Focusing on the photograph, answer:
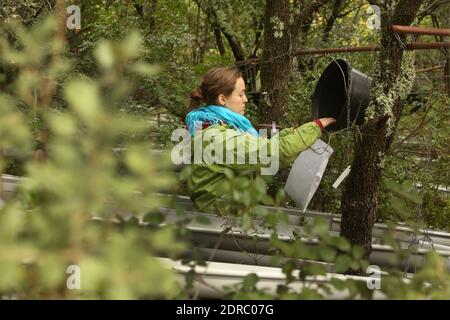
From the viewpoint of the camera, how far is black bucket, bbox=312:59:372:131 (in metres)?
3.22

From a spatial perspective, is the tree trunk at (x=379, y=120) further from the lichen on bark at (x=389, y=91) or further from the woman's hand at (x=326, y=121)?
the woman's hand at (x=326, y=121)

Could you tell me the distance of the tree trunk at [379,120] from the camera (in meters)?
3.19

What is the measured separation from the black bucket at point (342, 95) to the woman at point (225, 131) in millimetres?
131

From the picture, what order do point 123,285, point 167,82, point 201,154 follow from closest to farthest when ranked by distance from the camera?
point 123,285
point 201,154
point 167,82

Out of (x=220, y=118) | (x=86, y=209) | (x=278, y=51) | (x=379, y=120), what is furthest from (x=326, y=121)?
(x=86, y=209)

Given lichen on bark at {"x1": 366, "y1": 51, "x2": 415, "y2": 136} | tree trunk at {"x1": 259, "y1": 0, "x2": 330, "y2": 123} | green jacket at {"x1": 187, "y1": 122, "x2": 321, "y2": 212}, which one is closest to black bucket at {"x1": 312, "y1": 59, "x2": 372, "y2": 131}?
lichen on bark at {"x1": 366, "y1": 51, "x2": 415, "y2": 136}

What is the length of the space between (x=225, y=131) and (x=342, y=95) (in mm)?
961

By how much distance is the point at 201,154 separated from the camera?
315 cm

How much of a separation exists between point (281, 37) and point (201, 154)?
6.21ft

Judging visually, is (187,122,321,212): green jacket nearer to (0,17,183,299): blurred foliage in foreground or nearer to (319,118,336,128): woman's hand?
(319,118,336,128): woman's hand

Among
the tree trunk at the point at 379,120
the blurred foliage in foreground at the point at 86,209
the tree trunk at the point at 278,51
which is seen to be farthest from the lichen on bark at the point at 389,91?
the blurred foliage in foreground at the point at 86,209

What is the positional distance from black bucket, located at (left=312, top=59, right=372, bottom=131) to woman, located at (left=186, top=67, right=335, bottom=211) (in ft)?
0.43
